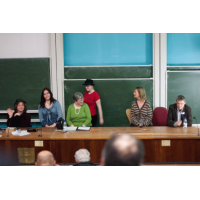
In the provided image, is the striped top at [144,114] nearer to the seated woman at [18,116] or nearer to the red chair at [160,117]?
the red chair at [160,117]

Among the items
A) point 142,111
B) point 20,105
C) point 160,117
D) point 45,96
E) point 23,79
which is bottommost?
point 160,117

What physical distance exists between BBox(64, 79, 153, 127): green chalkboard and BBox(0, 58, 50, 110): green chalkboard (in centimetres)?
61

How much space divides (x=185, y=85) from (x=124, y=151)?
15.0 ft

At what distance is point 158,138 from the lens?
10.9ft

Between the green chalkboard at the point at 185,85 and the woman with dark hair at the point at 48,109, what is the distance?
2.60 m

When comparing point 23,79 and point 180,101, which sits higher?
point 23,79

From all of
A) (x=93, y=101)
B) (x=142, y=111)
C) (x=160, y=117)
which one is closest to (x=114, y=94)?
(x=93, y=101)

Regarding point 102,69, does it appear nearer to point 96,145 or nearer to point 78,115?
point 78,115

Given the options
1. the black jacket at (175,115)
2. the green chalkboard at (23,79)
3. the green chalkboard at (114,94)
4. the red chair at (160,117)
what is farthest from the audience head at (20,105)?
the black jacket at (175,115)

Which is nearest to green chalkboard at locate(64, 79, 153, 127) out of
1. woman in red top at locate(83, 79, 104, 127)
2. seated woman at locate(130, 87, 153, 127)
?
woman in red top at locate(83, 79, 104, 127)

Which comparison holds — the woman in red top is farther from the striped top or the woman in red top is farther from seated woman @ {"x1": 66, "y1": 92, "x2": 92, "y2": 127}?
the striped top

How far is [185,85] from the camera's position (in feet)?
16.7

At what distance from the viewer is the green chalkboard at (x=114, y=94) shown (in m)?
5.12

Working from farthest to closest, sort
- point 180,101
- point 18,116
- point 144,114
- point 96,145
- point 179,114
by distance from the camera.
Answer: point 144,114 < point 18,116 < point 179,114 < point 180,101 < point 96,145
